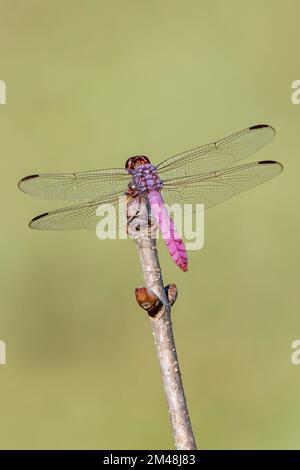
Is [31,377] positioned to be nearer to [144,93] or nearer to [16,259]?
[16,259]

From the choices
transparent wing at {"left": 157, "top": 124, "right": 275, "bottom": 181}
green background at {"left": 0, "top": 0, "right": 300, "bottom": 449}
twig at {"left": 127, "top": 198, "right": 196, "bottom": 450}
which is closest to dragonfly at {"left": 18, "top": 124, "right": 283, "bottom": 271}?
transparent wing at {"left": 157, "top": 124, "right": 275, "bottom": 181}

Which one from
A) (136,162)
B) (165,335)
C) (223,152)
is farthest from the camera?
(223,152)

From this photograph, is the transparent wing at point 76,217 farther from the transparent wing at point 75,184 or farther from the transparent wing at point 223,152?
the transparent wing at point 223,152

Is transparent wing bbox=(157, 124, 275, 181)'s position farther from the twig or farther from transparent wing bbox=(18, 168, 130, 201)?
the twig

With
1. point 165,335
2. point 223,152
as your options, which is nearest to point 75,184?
point 223,152

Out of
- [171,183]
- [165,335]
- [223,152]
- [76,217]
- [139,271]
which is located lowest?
[165,335]

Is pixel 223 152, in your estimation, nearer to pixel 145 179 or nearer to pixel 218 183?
pixel 218 183

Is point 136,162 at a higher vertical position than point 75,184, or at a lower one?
lower
